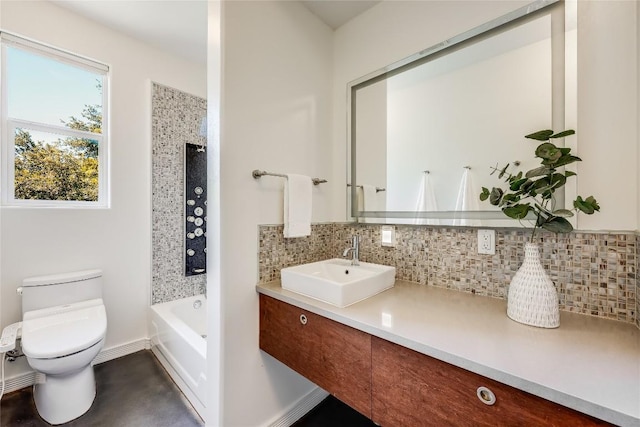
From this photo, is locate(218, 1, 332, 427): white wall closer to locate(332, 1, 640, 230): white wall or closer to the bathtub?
the bathtub

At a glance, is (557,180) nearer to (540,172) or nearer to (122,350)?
(540,172)

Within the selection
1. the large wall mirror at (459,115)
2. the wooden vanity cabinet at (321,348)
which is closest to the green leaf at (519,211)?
the large wall mirror at (459,115)

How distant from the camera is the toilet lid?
1444mm

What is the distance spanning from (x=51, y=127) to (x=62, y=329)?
1481 mm

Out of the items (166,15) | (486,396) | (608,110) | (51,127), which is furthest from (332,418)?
(166,15)

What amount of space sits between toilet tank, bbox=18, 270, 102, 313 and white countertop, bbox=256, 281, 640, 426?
1.74m

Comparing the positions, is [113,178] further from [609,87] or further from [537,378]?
[609,87]

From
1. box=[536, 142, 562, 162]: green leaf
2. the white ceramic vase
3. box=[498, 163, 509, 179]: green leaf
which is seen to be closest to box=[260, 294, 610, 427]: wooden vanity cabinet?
the white ceramic vase

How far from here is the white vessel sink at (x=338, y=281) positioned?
1114mm

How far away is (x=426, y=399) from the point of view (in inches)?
31.7

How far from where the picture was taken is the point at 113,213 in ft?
7.07

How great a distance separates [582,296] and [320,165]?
4.62ft

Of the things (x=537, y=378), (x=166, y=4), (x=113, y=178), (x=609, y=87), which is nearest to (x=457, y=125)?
(x=609, y=87)

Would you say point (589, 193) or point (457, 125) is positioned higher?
point (457, 125)
